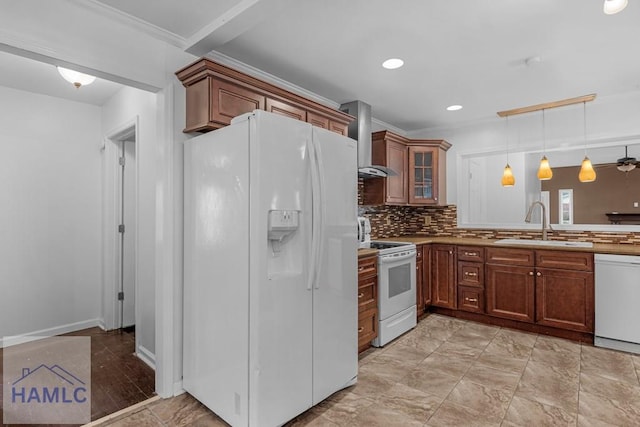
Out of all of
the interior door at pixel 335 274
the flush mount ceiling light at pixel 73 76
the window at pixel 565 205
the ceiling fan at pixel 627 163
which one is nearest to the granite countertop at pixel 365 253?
the interior door at pixel 335 274

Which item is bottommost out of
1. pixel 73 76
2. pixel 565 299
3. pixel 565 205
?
pixel 565 299

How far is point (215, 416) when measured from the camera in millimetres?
2090

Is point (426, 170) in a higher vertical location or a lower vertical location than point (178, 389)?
higher

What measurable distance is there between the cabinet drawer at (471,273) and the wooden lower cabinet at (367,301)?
4.54 feet

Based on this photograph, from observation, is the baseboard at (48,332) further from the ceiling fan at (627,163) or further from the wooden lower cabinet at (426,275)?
the ceiling fan at (627,163)

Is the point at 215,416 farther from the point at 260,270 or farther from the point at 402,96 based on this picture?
the point at 402,96

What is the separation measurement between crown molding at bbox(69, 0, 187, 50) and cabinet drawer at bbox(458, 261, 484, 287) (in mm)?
3511

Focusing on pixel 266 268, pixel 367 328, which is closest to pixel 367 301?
pixel 367 328

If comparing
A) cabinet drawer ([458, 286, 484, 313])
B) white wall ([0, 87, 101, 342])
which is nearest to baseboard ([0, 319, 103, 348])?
white wall ([0, 87, 101, 342])

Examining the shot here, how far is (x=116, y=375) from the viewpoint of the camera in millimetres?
2633

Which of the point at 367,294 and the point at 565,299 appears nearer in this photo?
the point at 367,294

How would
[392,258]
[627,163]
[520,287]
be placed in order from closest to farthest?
[392,258]
[520,287]
[627,163]

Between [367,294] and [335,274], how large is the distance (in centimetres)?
87

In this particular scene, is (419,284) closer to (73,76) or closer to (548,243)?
(548,243)
